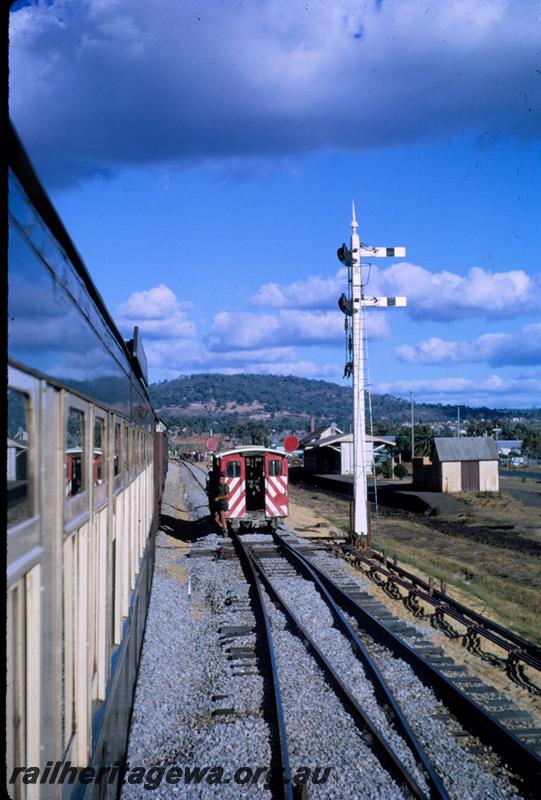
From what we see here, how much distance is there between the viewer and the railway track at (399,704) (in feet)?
18.7

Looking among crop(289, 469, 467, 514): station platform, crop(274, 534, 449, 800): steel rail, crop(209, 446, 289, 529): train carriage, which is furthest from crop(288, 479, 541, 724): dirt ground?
crop(209, 446, 289, 529): train carriage

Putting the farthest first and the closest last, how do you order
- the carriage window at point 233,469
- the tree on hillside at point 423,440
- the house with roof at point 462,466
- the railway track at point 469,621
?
the tree on hillside at point 423,440, the house with roof at point 462,466, the carriage window at point 233,469, the railway track at point 469,621

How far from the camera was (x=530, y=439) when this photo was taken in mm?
120000

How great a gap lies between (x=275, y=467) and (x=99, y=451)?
54.0ft

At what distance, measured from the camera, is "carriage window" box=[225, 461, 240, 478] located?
19.2 meters

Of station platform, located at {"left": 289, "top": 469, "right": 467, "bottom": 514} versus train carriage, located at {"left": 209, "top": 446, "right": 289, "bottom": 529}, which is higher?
train carriage, located at {"left": 209, "top": 446, "right": 289, "bottom": 529}

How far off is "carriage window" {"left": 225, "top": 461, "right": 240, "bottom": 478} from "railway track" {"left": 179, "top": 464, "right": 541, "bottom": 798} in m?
6.98

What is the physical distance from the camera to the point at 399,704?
7.21 metres

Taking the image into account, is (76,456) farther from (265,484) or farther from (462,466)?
(462,466)

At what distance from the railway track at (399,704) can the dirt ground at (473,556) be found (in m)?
0.59

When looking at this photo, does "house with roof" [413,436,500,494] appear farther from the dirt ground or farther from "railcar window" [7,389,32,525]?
"railcar window" [7,389,32,525]

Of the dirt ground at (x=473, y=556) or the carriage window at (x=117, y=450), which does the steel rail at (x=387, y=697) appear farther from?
the carriage window at (x=117, y=450)

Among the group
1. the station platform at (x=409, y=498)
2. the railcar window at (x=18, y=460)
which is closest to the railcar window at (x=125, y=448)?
the railcar window at (x=18, y=460)

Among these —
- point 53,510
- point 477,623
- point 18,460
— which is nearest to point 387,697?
point 477,623
